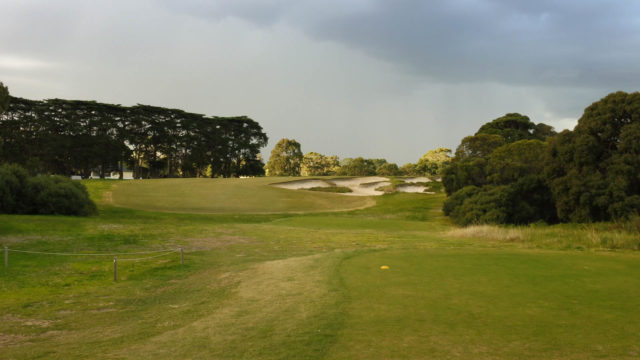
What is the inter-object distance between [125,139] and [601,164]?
211 ft

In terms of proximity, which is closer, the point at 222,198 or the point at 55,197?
the point at 55,197

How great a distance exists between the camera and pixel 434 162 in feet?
261

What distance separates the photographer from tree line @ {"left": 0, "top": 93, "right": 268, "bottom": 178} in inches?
2505

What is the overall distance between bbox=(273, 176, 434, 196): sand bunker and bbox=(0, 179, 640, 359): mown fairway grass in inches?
1413

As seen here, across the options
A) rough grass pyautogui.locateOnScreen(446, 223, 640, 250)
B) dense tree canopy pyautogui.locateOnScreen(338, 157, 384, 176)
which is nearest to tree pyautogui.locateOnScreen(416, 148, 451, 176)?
dense tree canopy pyautogui.locateOnScreen(338, 157, 384, 176)

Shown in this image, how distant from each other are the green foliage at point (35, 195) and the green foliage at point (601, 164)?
29762 mm

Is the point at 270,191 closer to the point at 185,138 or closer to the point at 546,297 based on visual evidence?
the point at 185,138

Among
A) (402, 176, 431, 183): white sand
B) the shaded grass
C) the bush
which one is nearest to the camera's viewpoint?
the shaded grass

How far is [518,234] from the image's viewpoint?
745 inches

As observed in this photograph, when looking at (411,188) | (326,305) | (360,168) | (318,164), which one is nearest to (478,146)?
(411,188)

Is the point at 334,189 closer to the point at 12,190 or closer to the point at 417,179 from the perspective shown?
the point at 417,179

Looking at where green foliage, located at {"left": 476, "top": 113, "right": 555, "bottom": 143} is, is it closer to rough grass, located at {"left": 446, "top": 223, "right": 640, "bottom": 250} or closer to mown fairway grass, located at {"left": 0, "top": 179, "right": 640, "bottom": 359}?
rough grass, located at {"left": 446, "top": 223, "right": 640, "bottom": 250}

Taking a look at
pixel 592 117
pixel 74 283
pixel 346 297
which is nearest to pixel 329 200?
pixel 592 117

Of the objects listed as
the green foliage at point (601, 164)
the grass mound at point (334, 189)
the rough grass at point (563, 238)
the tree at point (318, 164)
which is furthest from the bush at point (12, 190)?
the tree at point (318, 164)
